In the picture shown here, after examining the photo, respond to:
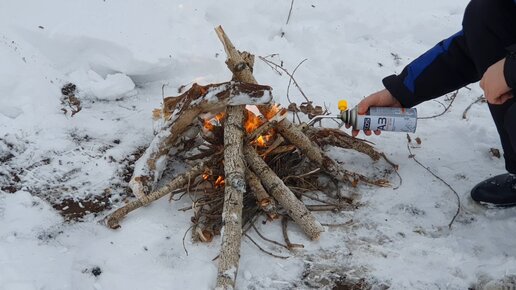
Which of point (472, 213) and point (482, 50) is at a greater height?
point (482, 50)

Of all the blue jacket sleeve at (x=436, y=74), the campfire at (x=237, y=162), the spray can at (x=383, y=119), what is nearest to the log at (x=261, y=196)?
the campfire at (x=237, y=162)

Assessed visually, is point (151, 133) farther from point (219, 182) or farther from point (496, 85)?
point (496, 85)

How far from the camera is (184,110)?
2422 millimetres

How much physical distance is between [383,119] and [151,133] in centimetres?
125

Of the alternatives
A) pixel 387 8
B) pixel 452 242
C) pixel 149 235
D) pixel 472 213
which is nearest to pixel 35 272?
pixel 149 235

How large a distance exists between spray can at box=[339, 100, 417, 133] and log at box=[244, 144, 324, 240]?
480 mm

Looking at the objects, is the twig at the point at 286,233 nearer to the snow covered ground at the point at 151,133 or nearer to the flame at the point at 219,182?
the snow covered ground at the point at 151,133

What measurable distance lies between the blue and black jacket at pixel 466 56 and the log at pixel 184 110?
71 centimetres

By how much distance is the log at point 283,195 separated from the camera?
227 cm

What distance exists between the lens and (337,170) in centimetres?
257

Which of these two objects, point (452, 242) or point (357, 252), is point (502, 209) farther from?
point (357, 252)

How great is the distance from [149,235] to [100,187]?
450 mm

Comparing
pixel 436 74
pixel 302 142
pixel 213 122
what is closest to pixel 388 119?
pixel 436 74

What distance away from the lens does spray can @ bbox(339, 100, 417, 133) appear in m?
2.51
